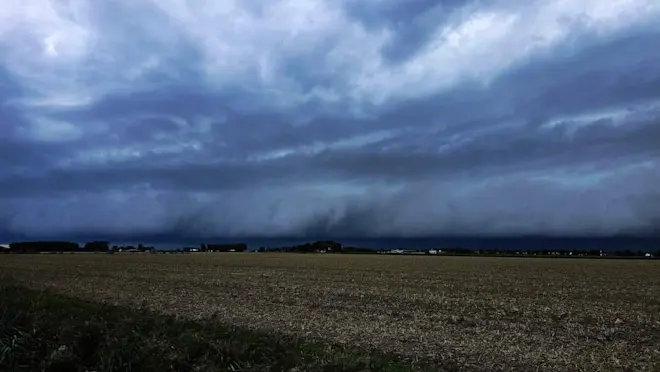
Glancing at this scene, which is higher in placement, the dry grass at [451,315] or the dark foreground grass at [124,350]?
the dark foreground grass at [124,350]

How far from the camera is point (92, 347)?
8070 mm

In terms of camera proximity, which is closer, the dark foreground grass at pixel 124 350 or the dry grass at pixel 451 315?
the dark foreground grass at pixel 124 350

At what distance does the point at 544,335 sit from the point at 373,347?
6.18 meters

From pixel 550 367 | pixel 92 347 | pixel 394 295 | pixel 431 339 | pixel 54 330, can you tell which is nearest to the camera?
pixel 92 347

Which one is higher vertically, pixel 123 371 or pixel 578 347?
pixel 123 371

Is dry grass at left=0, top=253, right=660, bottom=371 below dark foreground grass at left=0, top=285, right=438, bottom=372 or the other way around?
below

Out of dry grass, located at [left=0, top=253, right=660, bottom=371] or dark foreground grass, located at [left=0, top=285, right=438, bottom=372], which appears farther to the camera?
dry grass, located at [left=0, top=253, right=660, bottom=371]

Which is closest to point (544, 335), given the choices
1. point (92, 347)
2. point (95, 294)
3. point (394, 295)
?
point (394, 295)

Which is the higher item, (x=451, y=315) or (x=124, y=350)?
(x=124, y=350)

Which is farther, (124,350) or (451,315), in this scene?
(451,315)

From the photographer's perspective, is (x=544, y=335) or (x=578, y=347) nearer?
(x=578, y=347)

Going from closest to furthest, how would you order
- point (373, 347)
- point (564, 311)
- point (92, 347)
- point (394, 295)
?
point (92, 347) → point (373, 347) → point (564, 311) → point (394, 295)

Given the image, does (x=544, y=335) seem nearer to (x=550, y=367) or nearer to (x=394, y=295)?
(x=550, y=367)

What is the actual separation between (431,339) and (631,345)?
5.84 m
